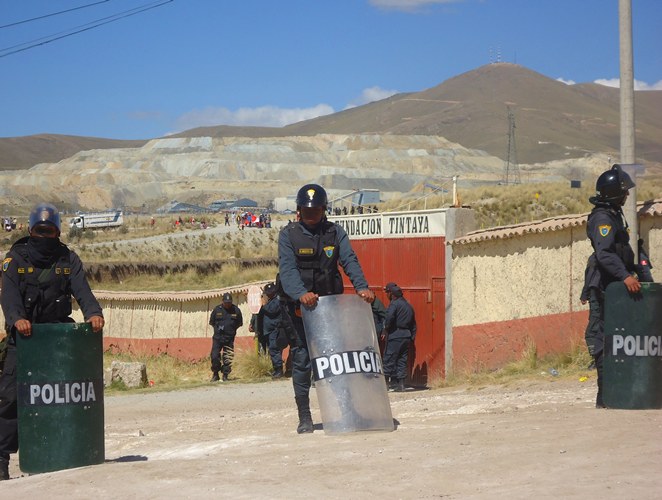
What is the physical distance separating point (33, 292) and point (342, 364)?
2.44m

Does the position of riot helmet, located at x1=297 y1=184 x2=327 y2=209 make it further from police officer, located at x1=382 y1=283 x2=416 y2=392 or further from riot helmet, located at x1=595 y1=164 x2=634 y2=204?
police officer, located at x1=382 y1=283 x2=416 y2=392

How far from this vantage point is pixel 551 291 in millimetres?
15148

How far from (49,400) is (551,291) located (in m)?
9.21

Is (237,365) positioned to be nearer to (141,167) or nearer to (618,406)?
(618,406)

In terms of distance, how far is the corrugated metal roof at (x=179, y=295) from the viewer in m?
23.4

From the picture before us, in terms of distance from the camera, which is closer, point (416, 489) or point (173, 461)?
point (416, 489)

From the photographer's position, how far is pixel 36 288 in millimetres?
7910

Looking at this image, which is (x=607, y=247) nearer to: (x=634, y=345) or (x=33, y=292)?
(x=634, y=345)

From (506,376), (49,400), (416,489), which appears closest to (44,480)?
(49,400)

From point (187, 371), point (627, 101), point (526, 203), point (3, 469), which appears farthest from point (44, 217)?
point (526, 203)

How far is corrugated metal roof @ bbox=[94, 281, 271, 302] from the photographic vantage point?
23.4m

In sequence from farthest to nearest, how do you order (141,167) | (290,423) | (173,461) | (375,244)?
1. (141,167)
2. (375,244)
3. (290,423)
4. (173,461)

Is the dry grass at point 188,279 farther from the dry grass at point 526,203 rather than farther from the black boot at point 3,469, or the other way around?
the black boot at point 3,469

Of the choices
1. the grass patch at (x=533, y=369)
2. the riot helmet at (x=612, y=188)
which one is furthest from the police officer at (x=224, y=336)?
the riot helmet at (x=612, y=188)
